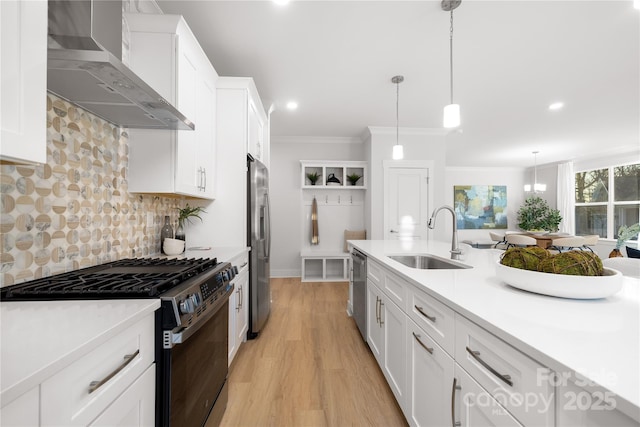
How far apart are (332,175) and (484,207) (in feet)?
18.9

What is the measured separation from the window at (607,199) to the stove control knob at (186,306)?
8391 mm

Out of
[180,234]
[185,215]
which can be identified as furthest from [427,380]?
[185,215]

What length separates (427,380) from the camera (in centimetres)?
120

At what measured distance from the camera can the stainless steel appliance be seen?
939mm

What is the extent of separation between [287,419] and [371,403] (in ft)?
1.75

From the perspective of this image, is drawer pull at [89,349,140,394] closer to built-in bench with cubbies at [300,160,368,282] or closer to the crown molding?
built-in bench with cubbies at [300,160,368,282]

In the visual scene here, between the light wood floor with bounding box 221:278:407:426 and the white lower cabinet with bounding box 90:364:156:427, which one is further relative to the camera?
the light wood floor with bounding box 221:278:407:426

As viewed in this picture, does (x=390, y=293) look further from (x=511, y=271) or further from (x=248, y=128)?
(x=248, y=128)

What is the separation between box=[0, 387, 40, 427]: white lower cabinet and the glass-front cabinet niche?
4452mm

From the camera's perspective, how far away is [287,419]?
1584 mm

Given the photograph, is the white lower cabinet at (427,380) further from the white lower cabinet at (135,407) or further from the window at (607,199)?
the window at (607,199)

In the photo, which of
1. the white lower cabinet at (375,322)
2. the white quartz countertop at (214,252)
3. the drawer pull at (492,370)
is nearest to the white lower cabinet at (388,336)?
the white lower cabinet at (375,322)

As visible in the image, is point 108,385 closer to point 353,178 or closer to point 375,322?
point 375,322

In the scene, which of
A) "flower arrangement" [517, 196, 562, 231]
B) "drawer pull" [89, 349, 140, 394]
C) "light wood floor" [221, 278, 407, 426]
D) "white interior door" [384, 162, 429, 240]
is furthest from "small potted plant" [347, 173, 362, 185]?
"flower arrangement" [517, 196, 562, 231]
